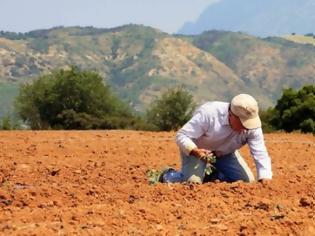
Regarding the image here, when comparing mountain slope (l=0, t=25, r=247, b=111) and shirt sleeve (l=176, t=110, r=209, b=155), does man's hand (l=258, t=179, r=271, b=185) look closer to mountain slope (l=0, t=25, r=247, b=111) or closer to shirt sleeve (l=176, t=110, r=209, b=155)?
shirt sleeve (l=176, t=110, r=209, b=155)

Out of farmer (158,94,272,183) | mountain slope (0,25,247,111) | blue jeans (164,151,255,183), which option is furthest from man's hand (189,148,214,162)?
mountain slope (0,25,247,111)

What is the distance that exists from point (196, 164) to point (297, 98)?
Answer: 70.5 feet

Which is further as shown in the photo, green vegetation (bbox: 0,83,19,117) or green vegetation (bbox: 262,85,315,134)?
green vegetation (bbox: 0,83,19,117)

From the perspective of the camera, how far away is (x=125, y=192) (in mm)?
8281

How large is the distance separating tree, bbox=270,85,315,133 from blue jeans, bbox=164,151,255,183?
18521mm

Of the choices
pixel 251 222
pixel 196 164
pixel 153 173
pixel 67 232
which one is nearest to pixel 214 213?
pixel 251 222

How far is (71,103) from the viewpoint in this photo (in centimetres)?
3572

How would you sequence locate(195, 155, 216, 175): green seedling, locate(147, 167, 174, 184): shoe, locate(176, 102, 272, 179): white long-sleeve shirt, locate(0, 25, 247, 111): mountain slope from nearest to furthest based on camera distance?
locate(176, 102, 272, 179): white long-sleeve shirt → locate(195, 155, 216, 175): green seedling → locate(147, 167, 174, 184): shoe → locate(0, 25, 247, 111): mountain slope

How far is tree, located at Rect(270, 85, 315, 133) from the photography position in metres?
28.2

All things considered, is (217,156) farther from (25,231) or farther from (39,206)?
(25,231)

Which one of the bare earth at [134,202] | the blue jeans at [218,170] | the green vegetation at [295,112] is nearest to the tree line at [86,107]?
the green vegetation at [295,112]

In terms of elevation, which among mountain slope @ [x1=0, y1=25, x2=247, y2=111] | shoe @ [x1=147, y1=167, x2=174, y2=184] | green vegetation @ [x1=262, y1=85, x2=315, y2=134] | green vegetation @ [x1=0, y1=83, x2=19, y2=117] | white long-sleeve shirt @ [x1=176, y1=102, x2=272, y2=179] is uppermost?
white long-sleeve shirt @ [x1=176, y1=102, x2=272, y2=179]

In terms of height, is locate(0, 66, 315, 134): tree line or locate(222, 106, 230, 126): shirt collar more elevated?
locate(222, 106, 230, 126): shirt collar

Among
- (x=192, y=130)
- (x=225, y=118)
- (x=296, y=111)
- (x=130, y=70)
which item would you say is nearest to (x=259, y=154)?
(x=225, y=118)
